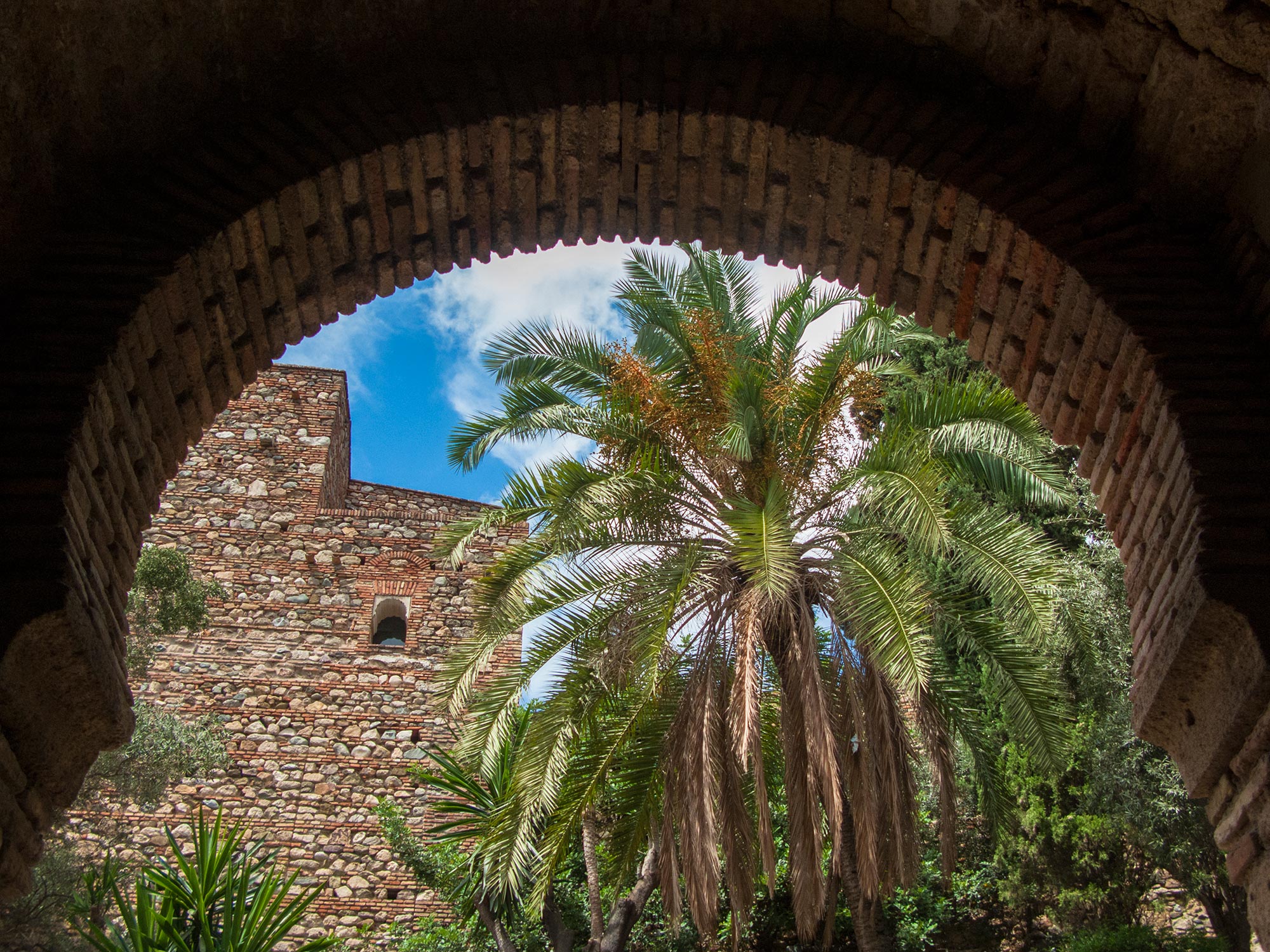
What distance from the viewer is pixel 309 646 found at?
12.4 m

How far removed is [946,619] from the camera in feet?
25.8

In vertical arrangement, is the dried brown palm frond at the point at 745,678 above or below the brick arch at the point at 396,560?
below

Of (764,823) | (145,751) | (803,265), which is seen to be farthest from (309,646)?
(803,265)

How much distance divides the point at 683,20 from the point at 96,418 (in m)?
2.07

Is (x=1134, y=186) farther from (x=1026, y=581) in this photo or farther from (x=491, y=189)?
(x=1026, y=581)

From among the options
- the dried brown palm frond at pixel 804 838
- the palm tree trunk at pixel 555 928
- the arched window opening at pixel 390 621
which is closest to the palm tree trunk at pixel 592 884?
the palm tree trunk at pixel 555 928

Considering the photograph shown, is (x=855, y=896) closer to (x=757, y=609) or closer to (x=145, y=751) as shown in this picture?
(x=757, y=609)

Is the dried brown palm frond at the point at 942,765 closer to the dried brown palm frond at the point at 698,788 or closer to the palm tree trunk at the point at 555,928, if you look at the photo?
the dried brown palm frond at the point at 698,788

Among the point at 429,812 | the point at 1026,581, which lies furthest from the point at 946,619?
the point at 429,812

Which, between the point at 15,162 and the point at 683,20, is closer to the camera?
the point at 15,162

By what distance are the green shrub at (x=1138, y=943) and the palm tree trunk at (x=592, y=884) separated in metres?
3.44

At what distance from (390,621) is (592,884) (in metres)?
5.49

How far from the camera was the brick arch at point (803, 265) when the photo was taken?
2.61m

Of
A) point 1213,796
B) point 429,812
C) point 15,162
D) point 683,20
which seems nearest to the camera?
point 1213,796
